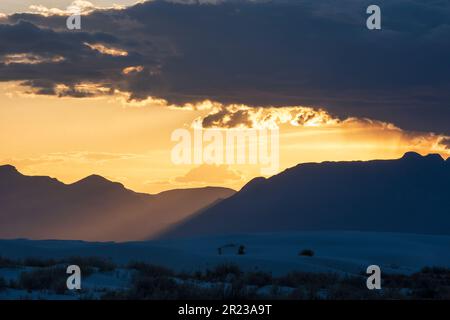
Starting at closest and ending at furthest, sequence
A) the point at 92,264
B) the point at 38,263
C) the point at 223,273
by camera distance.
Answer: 1. the point at 92,264
2. the point at 223,273
3. the point at 38,263

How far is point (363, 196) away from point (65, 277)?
171468 millimetres

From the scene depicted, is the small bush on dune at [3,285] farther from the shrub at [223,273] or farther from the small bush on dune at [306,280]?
the small bush on dune at [306,280]

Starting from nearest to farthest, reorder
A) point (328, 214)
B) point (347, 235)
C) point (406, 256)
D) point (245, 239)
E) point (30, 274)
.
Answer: point (30, 274) → point (406, 256) → point (245, 239) → point (347, 235) → point (328, 214)

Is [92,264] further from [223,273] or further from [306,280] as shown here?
[306,280]

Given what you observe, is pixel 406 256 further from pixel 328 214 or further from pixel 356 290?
pixel 328 214

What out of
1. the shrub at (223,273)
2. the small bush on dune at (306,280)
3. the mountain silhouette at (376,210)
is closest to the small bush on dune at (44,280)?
the shrub at (223,273)

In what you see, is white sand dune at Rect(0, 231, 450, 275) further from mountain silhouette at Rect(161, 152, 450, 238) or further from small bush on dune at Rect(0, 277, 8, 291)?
mountain silhouette at Rect(161, 152, 450, 238)

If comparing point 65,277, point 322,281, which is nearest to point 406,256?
point 322,281

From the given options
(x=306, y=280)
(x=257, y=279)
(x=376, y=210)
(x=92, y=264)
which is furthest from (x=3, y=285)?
(x=376, y=210)

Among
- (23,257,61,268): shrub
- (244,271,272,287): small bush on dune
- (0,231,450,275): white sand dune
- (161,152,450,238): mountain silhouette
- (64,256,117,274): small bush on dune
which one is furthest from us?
(161,152,450,238): mountain silhouette

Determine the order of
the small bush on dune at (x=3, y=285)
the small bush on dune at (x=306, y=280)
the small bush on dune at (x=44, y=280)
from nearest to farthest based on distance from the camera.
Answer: the small bush on dune at (x=3, y=285), the small bush on dune at (x=44, y=280), the small bush on dune at (x=306, y=280)

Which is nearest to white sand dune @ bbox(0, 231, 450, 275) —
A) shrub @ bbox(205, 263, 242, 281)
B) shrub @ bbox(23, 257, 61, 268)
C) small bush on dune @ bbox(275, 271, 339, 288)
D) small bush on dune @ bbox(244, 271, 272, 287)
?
shrub @ bbox(205, 263, 242, 281)
